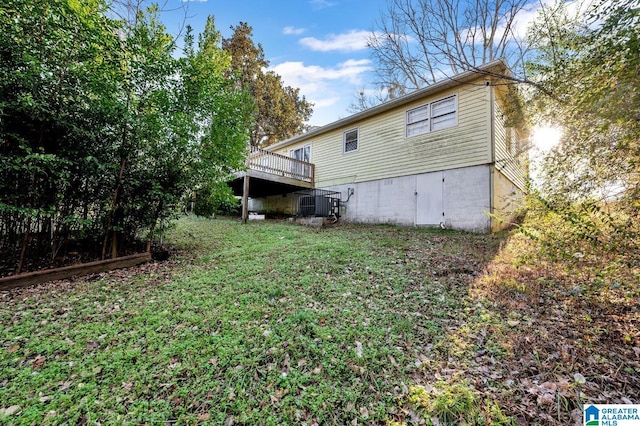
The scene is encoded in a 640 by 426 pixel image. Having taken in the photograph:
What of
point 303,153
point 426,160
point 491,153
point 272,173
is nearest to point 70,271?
point 272,173

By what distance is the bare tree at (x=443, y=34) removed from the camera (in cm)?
714

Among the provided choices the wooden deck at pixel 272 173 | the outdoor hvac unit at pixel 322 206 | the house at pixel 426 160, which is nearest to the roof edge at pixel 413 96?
the house at pixel 426 160

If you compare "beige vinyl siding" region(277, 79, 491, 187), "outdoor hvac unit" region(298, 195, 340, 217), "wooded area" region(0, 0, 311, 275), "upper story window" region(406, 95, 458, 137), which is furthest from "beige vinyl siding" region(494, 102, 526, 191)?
"wooded area" region(0, 0, 311, 275)

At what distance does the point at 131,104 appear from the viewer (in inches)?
182

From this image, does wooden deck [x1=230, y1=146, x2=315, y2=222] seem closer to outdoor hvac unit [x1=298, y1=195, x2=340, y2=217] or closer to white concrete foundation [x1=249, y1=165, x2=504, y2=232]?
outdoor hvac unit [x1=298, y1=195, x2=340, y2=217]

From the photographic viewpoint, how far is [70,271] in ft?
14.9

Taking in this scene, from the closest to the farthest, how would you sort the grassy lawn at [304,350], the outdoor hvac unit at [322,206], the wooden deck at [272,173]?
1. the grassy lawn at [304,350]
2. the wooden deck at [272,173]
3. the outdoor hvac unit at [322,206]

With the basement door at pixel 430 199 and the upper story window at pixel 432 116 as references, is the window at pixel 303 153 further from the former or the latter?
the basement door at pixel 430 199

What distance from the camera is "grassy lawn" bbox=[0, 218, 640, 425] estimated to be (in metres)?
2.05

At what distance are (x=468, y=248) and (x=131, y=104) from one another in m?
7.54

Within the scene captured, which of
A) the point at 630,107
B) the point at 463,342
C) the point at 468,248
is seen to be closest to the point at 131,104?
the point at 463,342

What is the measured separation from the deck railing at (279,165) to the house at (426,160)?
46mm

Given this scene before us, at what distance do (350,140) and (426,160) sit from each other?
365 cm

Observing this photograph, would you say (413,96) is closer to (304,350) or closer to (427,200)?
(427,200)
